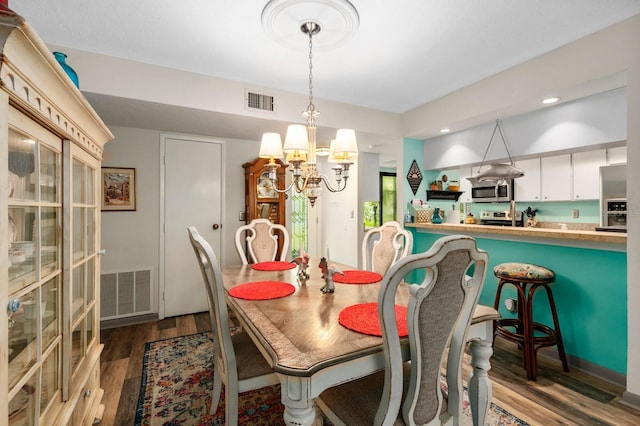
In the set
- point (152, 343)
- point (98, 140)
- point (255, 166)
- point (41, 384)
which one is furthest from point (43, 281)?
point (255, 166)

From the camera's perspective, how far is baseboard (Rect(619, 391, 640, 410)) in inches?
71.3

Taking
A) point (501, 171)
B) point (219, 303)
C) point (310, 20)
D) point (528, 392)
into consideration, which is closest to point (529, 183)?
point (501, 171)

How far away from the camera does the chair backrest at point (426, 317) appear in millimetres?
936

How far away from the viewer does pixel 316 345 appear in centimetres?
108

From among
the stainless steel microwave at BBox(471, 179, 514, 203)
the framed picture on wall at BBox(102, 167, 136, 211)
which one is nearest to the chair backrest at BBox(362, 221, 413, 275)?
the framed picture on wall at BBox(102, 167, 136, 211)

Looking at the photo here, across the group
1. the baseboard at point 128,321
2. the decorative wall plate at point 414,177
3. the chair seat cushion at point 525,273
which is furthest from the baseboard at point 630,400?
the baseboard at point 128,321

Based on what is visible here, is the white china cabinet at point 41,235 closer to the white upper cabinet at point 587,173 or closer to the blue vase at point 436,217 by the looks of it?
the blue vase at point 436,217

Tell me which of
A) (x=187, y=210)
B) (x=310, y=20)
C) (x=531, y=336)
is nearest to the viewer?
(x=310, y=20)

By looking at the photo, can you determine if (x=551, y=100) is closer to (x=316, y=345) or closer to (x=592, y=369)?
(x=592, y=369)

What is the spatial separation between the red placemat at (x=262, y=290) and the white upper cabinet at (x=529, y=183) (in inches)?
176

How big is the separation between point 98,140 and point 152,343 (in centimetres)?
195

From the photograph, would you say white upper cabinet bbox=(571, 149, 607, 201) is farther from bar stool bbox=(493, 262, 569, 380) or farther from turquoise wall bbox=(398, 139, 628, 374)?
bar stool bbox=(493, 262, 569, 380)

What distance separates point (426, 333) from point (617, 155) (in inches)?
177

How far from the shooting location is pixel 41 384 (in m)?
1.01
